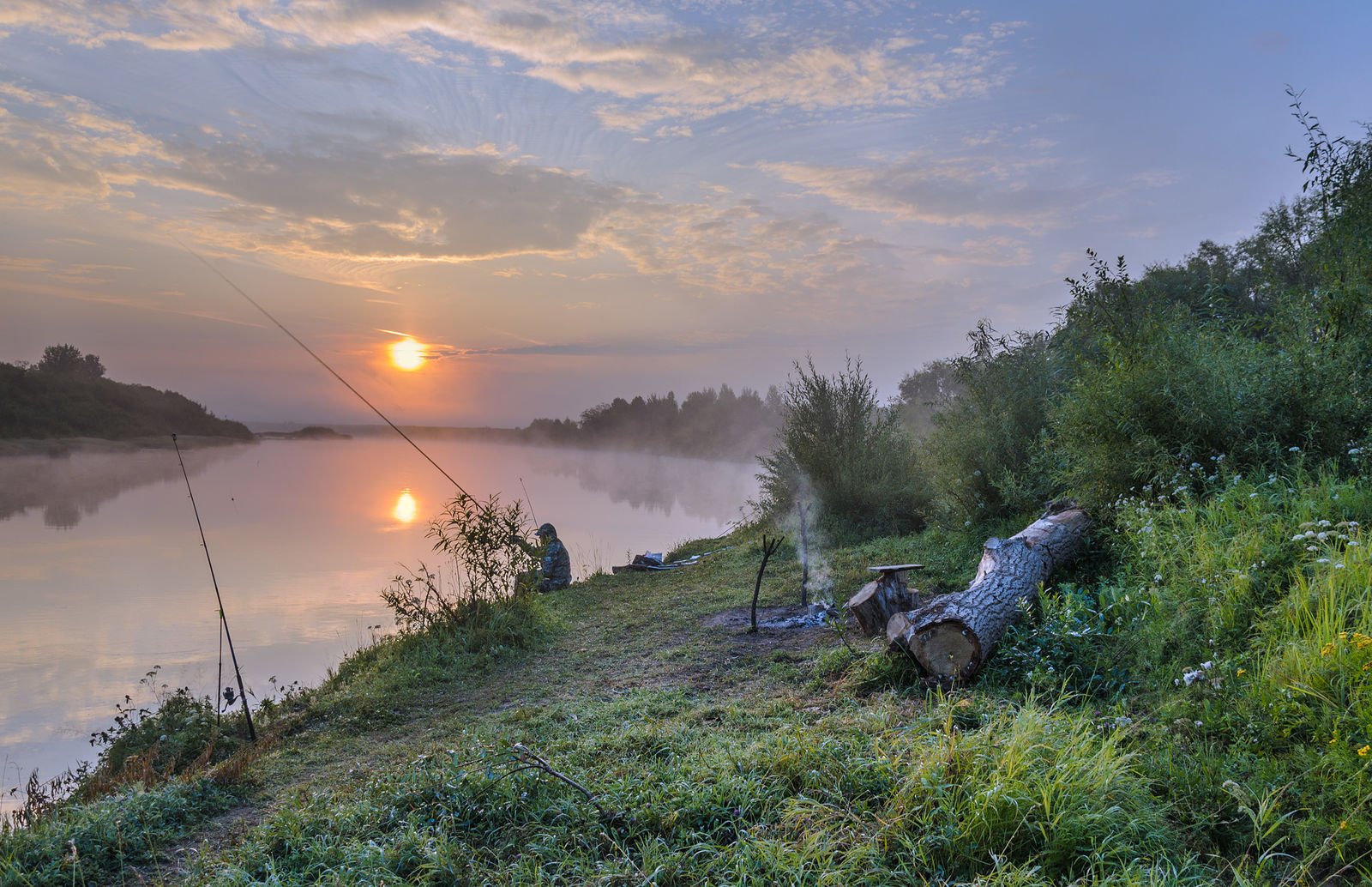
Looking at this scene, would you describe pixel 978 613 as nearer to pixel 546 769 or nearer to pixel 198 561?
pixel 546 769

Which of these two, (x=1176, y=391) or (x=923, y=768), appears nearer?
(x=923, y=768)

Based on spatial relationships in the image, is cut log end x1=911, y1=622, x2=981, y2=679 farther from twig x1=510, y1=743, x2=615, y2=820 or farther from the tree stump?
twig x1=510, y1=743, x2=615, y2=820

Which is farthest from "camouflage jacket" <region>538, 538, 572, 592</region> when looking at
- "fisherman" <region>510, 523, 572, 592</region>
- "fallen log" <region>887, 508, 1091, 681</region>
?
"fallen log" <region>887, 508, 1091, 681</region>

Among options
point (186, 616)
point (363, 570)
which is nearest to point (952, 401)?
point (363, 570)

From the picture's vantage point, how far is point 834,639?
6863mm

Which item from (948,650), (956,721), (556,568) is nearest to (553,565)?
(556,568)

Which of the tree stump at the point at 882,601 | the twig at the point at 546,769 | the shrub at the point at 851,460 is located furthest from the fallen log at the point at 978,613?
the shrub at the point at 851,460

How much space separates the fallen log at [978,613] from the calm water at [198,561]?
781 cm

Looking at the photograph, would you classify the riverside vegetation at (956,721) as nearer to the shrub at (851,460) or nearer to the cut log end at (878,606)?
the cut log end at (878,606)

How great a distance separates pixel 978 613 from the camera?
515 centimetres

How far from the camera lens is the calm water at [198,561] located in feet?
30.6

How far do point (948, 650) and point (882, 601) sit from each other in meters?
1.86

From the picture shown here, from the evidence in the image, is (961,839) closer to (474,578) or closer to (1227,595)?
(1227,595)

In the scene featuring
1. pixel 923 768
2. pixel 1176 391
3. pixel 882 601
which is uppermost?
pixel 1176 391
